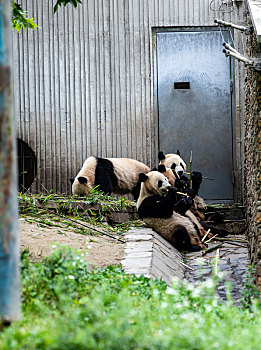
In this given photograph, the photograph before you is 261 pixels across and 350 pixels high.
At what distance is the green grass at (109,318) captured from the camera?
104 inches

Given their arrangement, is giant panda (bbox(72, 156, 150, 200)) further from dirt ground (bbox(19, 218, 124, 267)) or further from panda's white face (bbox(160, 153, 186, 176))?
dirt ground (bbox(19, 218, 124, 267))

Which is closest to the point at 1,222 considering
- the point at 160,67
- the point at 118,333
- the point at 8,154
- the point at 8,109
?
the point at 8,154

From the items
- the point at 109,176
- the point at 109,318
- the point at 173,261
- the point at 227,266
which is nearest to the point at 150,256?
the point at 173,261

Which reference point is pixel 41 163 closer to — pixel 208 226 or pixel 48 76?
pixel 48 76

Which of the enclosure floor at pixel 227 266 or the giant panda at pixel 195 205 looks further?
the giant panda at pixel 195 205

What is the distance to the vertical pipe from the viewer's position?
294 centimetres

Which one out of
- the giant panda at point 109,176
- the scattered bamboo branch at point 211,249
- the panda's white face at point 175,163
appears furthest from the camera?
the panda's white face at point 175,163

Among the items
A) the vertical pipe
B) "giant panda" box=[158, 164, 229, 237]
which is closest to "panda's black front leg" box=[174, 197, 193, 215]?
"giant panda" box=[158, 164, 229, 237]

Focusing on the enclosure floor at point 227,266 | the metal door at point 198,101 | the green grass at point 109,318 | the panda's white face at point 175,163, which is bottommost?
the enclosure floor at point 227,266

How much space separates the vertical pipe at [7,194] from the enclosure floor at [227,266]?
10.2 feet

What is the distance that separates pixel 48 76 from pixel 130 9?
7.14 feet

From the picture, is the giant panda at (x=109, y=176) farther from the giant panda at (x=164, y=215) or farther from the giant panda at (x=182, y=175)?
the giant panda at (x=164, y=215)

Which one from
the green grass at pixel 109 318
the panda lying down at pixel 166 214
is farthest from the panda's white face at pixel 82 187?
the green grass at pixel 109 318

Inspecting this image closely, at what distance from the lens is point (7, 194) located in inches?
117
